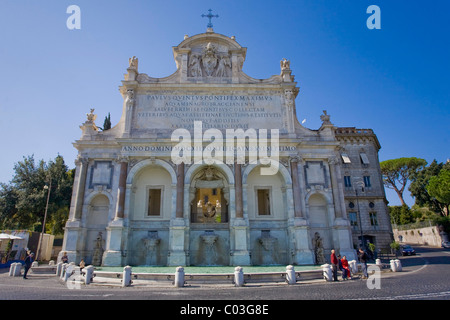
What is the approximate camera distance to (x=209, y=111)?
25.5 m

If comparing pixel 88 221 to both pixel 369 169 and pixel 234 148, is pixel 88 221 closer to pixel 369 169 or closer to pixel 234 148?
pixel 234 148

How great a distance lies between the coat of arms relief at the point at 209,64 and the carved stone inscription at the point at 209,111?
2225 mm

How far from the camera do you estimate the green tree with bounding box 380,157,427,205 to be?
63094mm

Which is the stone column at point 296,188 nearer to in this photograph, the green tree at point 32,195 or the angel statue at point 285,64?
the angel statue at point 285,64

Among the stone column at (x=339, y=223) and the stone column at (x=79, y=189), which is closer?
the stone column at (x=339, y=223)

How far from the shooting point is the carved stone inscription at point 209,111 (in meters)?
25.1

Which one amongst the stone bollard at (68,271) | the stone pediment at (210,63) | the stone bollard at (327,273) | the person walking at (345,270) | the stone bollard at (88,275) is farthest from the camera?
the stone pediment at (210,63)

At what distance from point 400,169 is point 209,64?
186 feet

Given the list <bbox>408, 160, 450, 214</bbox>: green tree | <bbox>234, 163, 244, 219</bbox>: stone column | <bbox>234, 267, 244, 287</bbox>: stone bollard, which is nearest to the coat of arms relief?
<bbox>234, 163, 244, 219</bbox>: stone column

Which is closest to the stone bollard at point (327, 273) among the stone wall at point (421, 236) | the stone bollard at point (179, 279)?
the stone bollard at point (179, 279)

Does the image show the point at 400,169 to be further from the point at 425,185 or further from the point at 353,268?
the point at 353,268

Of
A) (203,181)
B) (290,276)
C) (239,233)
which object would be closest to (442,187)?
(239,233)
